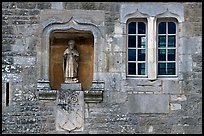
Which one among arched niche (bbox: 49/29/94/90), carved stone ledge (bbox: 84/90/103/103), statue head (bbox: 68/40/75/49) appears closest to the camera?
carved stone ledge (bbox: 84/90/103/103)

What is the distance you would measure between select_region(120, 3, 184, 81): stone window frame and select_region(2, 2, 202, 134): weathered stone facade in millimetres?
18

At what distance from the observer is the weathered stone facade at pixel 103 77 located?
11125 mm

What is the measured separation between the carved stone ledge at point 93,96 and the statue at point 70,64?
379mm

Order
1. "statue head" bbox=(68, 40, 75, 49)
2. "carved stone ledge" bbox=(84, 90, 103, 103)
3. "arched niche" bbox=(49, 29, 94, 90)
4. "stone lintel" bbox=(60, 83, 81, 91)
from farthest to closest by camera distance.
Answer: "arched niche" bbox=(49, 29, 94, 90) → "statue head" bbox=(68, 40, 75, 49) → "stone lintel" bbox=(60, 83, 81, 91) → "carved stone ledge" bbox=(84, 90, 103, 103)

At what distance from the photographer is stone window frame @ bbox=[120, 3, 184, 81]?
36.9ft

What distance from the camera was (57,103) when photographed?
11.1m

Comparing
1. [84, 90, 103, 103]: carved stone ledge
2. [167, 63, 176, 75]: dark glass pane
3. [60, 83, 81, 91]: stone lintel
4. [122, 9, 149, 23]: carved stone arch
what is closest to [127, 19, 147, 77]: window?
[122, 9, 149, 23]: carved stone arch

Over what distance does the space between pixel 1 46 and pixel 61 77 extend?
4.04ft

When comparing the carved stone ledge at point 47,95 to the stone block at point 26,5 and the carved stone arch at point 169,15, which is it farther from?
the carved stone arch at point 169,15

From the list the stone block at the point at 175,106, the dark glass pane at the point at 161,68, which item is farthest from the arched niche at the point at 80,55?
the stone block at the point at 175,106

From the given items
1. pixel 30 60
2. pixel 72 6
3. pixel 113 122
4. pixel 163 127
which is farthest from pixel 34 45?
pixel 163 127

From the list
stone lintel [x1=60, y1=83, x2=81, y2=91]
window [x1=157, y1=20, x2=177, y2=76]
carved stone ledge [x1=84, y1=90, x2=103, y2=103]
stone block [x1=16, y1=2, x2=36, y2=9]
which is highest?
stone block [x1=16, y1=2, x2=36, y2=9]

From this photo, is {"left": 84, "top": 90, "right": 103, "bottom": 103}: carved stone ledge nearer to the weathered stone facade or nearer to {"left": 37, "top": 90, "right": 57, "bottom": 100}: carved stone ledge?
the weathered stone facade

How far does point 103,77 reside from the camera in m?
11.2
